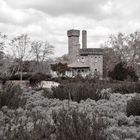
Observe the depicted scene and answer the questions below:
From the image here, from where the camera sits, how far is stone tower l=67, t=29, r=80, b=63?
93438 millimetres

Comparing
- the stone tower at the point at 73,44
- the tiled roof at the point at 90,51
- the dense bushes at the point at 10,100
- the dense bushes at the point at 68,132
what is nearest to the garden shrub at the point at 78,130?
the dense bushes at the point at 68,132

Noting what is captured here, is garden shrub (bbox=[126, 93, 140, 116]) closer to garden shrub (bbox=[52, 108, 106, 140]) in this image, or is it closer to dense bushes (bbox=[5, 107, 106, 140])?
dense bushes (bbox=[5, 107, 106, 140])

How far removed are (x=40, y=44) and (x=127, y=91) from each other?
5932cm

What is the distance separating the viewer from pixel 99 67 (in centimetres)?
8594

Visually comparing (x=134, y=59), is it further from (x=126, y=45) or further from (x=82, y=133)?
(x=82, y=133)

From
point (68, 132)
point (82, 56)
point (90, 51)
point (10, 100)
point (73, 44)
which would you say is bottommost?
point (68, 132)

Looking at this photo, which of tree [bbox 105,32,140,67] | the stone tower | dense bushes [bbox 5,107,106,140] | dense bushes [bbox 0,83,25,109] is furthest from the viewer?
the stone tower

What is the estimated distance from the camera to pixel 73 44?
311 feet

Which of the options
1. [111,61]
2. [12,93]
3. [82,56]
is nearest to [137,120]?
[12,93]

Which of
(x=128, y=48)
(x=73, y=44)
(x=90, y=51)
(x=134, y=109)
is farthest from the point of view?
(x=73, y=44)

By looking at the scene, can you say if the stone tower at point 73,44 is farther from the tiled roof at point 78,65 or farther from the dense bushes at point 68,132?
the dense bushes at point 68,132

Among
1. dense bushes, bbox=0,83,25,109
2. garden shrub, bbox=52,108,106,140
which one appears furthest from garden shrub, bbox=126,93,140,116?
garden shrub, bbox=52,108,106,140

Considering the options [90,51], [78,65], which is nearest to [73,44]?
[90,51]

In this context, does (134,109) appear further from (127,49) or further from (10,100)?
(127,49)
